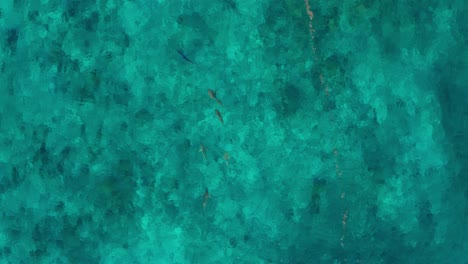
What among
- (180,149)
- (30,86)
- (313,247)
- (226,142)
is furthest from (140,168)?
(313,247)

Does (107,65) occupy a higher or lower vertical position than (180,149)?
higher

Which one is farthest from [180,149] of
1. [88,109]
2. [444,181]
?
[444,181]

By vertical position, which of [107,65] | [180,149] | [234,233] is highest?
[107,65]

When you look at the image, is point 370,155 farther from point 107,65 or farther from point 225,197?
point 107,65

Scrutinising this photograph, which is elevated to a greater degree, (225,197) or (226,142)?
(226,142)

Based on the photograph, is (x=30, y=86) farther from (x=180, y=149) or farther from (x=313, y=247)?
(x=313, y=247)
